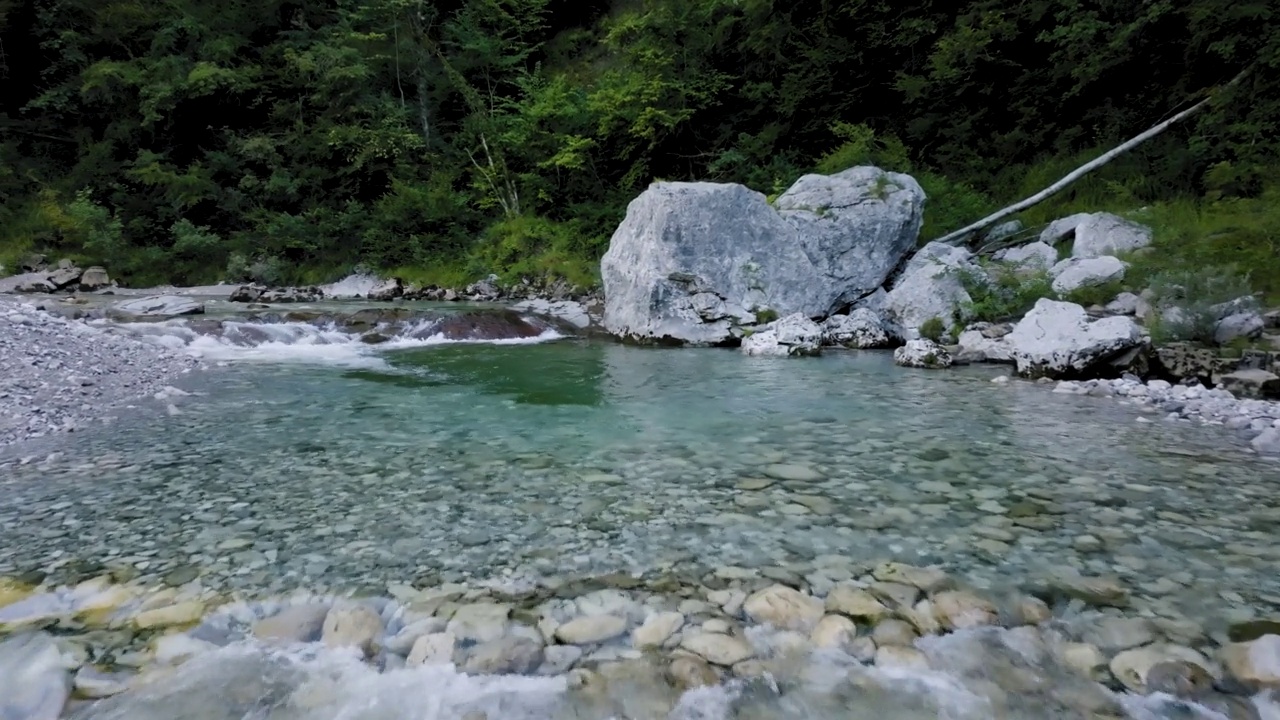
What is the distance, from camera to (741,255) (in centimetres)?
1120

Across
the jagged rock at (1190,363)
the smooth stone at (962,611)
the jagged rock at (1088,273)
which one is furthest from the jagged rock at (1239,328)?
the smooth stone at (962,611)

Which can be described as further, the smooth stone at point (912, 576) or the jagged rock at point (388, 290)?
the jagged rock at point (388, 290)

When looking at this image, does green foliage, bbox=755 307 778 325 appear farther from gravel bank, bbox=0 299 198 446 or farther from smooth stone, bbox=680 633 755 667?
smooth stone, bbox=680 633 755 667

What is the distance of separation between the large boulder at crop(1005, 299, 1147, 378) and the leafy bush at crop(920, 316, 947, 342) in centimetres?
218

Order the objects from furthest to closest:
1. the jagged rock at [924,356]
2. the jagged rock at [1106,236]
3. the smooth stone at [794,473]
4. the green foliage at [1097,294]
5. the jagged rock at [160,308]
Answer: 1. the jagged rock at [160,308]
2. the jagged rock at [1106,236]
3. the green foliage at [1097,294]
4. the jagged rock at [924,356]
5. the smooth stone at [794,473]

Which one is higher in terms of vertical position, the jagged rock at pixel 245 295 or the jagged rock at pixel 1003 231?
the jagged rock at pixel 1003 231

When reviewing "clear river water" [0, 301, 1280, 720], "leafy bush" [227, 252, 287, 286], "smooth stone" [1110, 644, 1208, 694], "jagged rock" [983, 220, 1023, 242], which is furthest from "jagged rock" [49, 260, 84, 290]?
"jagged rock" [983, 220, 1023, 242]

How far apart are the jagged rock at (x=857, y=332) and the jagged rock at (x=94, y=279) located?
67.8ft

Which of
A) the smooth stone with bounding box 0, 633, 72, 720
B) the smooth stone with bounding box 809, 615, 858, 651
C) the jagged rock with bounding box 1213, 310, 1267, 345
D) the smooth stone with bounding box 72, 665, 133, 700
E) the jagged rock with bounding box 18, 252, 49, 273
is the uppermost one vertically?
the jagged rock with bounding box 18, 252, 49, 273

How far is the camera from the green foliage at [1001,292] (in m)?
9.66

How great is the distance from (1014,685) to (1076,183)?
14404 mm

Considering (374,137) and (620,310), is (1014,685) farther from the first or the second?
(374,137)

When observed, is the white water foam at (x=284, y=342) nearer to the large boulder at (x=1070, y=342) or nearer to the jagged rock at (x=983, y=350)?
the jagged rock at (x=983, y=350)

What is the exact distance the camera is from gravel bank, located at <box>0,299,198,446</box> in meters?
4.87
